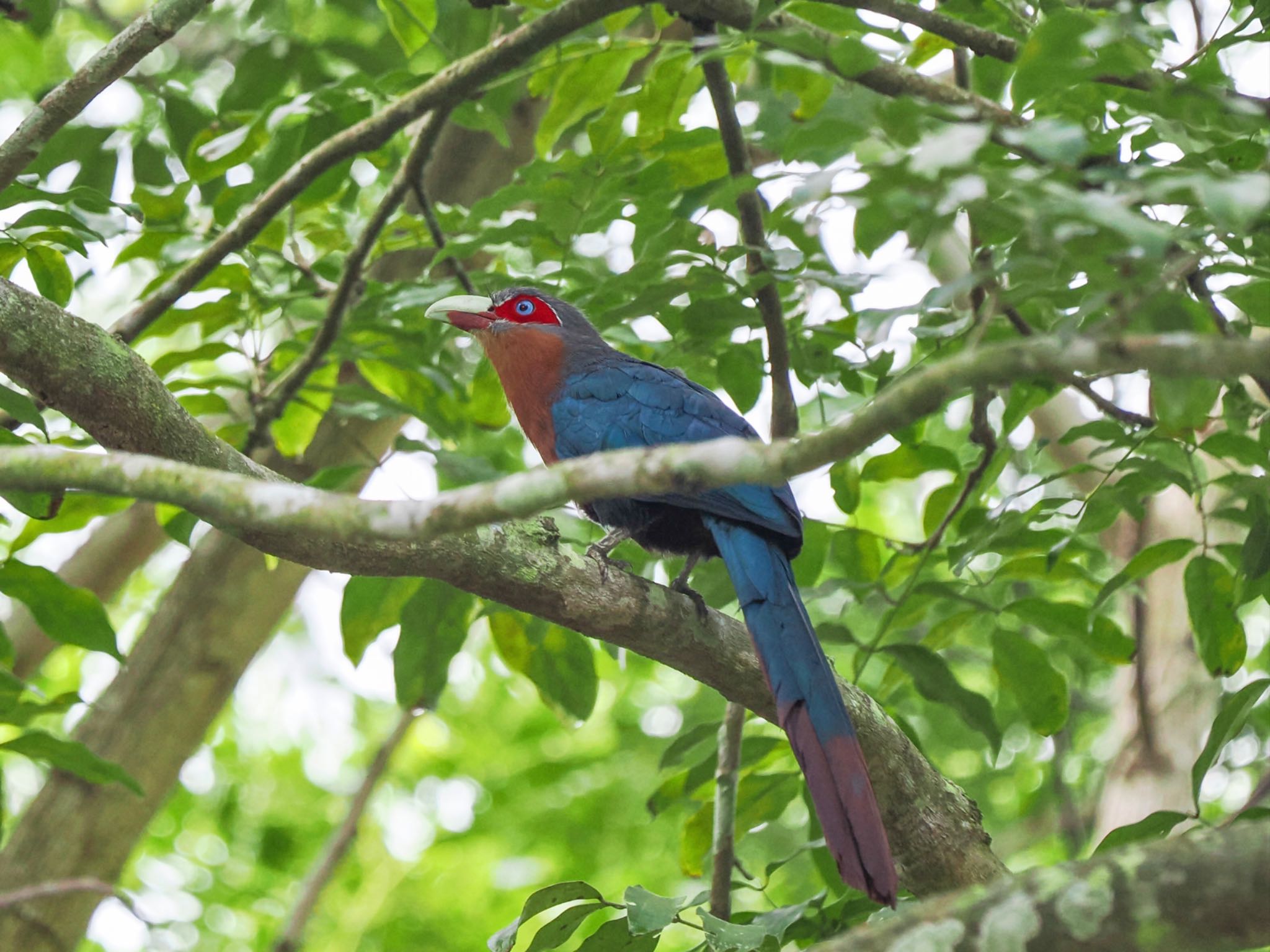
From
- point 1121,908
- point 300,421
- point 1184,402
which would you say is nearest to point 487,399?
point 300,421

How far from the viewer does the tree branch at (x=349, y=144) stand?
152 inches

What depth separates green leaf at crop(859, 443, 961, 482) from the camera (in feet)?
12.4

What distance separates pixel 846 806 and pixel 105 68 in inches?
107

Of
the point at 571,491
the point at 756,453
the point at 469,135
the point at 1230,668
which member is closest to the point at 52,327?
the point at 571,491

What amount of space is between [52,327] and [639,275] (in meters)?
1.54

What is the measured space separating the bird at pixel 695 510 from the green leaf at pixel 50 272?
119 centimetres

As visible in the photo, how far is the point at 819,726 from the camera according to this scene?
2.95 meters

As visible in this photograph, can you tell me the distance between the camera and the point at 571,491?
73.9 inches

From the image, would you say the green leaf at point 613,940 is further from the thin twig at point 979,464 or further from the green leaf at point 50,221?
the green leaf at point 50,221

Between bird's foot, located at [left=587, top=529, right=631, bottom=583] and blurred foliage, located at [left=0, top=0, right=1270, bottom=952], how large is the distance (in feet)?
1.05

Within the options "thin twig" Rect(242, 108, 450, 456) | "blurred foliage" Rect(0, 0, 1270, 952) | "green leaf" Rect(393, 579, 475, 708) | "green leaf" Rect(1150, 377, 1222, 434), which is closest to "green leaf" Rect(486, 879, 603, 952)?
"blurred foliage" Rect(0, 0, 1270, 952)

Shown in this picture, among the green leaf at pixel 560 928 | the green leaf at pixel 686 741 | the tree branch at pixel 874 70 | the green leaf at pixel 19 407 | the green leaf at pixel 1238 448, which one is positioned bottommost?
the green leaf at pixel 560 928

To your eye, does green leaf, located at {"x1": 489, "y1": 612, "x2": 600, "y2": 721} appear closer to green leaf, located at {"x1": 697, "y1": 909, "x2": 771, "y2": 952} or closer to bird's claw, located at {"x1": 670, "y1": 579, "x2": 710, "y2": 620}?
bird's claw, located at {"x1": 670, "y1": 579, "x2": 710, "y2": 620}

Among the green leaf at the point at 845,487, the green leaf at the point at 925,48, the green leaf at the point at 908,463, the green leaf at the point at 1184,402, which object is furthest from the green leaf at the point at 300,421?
the green leaf at the point at 1184,402
